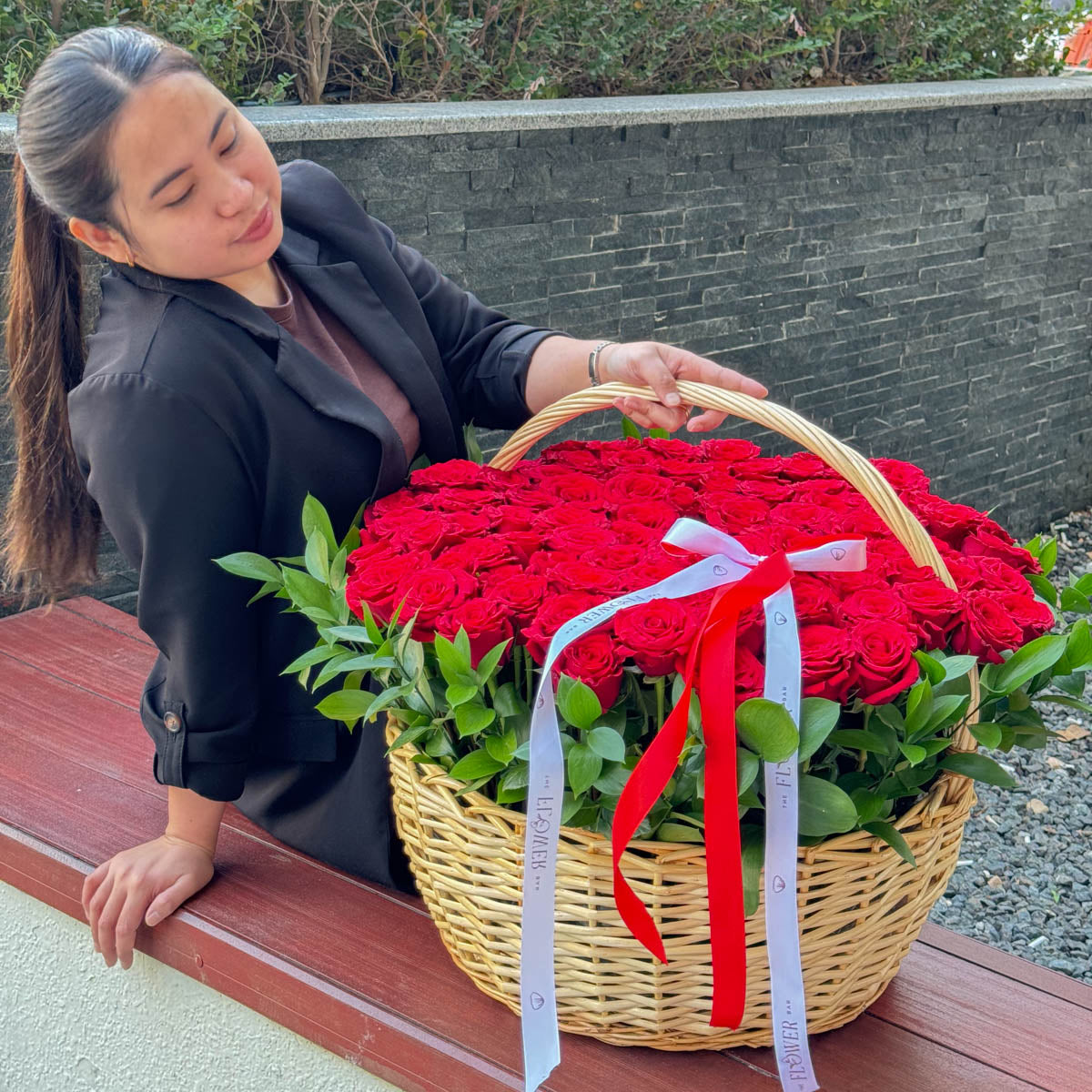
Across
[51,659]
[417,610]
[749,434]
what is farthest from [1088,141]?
[417,610]

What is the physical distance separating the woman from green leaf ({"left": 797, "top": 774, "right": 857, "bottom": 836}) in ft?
1.58

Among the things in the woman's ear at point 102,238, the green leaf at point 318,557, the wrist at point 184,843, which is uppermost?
the woman's ear at point 102,238

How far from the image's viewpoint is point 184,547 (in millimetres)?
1348

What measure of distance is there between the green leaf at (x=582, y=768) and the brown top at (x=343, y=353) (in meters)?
0.63

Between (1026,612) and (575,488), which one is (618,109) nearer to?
(575,488)

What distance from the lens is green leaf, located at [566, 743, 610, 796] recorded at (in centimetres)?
101

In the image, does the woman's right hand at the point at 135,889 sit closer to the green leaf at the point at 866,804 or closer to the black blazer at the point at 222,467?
the black blazer at the point at 222,467

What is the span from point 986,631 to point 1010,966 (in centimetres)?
62

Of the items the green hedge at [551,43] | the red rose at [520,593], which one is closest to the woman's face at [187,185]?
the red rose at [520,593]

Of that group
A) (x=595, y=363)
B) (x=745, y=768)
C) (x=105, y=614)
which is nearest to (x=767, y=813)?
(x=745, y=768)

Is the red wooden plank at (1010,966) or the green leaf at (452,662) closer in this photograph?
→ the green leaf at (452,662)

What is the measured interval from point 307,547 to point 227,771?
0.33 m

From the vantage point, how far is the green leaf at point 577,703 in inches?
39.4

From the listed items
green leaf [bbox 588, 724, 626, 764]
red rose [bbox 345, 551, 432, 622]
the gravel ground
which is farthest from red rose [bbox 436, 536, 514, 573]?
the gravel ground
